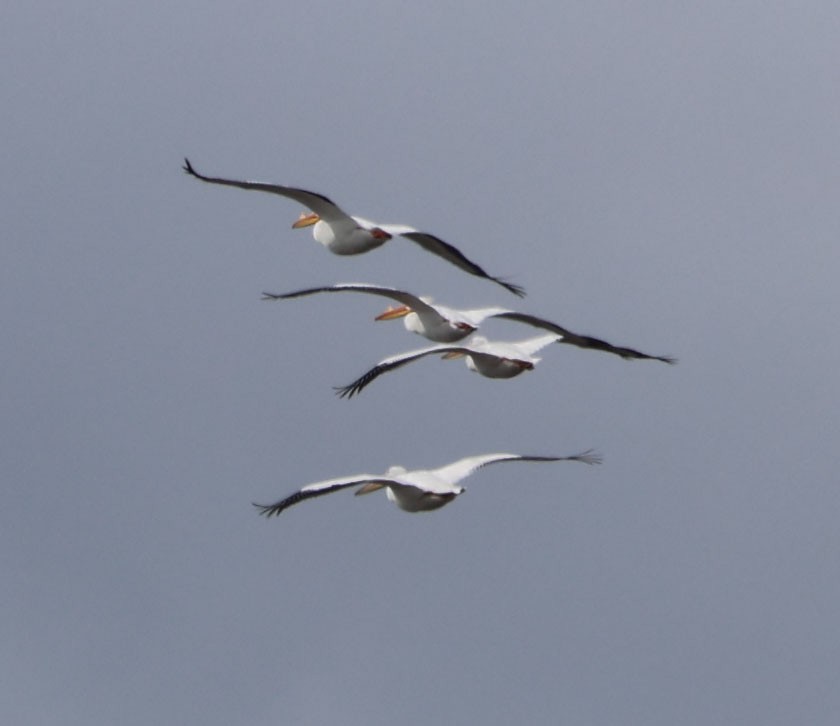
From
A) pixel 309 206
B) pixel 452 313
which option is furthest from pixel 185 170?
pixel 452 313

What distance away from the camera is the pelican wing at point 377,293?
5394 cm

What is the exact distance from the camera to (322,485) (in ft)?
173

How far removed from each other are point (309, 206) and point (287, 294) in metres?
1.49

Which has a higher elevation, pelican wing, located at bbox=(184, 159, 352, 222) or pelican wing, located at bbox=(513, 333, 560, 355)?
pelican wing, located at bbox=(184, 159, 352, 222)

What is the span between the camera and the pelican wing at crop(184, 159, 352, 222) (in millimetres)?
51469

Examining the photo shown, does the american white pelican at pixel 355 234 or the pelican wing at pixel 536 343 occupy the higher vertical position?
the american white pelican at pixel 355 234

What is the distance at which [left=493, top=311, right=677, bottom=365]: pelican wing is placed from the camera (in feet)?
187

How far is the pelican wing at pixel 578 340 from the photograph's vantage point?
57031 millimetres

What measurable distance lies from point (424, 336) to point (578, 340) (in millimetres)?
3132

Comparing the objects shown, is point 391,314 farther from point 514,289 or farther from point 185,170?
point 185,170

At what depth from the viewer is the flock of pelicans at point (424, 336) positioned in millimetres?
53406

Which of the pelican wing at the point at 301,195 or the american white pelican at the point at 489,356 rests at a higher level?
the pelican wing at the point at 301,195

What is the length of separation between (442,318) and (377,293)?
153 centimetres

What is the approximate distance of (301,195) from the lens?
2100 inches
